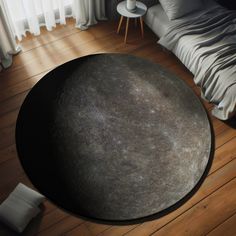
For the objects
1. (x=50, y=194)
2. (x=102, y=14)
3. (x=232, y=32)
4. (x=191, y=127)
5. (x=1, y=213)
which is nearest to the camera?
(x=1, y=213)

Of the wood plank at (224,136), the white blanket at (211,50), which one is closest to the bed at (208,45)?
the white blanket at (211,50)

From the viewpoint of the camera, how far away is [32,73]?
2.63m

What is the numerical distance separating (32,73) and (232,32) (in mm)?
1736

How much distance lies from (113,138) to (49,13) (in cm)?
144

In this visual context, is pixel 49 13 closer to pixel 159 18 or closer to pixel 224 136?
pixel 159 18

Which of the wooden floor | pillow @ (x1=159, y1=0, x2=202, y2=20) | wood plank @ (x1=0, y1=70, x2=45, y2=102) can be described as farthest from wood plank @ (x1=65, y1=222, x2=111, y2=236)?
pillow @ (x1=159, y1=0, x2=202, y2=20)

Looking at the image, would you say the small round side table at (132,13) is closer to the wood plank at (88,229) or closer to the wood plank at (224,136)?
the wood plank at (224,136)

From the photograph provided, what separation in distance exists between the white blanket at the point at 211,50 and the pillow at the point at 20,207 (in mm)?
Answer: 1480

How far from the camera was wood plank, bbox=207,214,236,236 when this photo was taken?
1871 mm

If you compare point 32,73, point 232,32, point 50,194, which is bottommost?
point 50,194

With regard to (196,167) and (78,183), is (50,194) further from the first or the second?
(196,167)

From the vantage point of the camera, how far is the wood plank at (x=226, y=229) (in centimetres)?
187

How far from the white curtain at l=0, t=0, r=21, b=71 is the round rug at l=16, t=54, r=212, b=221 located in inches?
16.7

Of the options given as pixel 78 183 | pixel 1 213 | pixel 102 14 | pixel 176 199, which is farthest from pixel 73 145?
pixel 102 14
